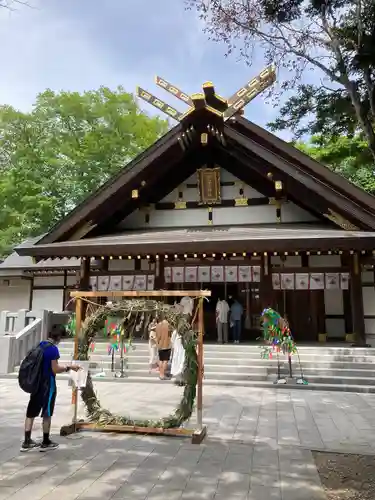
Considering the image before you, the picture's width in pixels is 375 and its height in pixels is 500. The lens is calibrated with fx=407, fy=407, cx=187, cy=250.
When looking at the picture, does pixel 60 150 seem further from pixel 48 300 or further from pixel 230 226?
pixel 230 226

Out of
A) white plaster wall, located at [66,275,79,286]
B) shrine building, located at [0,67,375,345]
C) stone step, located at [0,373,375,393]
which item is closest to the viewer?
stone step, located at [0,373,375,393]

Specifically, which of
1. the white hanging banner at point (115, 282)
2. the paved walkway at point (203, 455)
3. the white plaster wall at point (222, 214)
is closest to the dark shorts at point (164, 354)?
the paved walkway at point (203, 455)

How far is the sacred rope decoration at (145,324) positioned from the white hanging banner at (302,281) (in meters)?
8.16

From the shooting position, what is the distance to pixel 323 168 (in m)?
13.5

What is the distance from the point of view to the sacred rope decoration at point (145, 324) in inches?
238

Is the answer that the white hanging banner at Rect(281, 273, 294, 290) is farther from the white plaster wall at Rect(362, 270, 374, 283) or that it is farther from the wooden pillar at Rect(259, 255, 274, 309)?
the white plaster wall at Rect(362, 270, 374, 283)

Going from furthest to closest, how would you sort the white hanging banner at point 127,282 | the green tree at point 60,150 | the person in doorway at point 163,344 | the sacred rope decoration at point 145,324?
the green tree at point 60,150, the white hanging banner at point 127,282, the person in doorway at point 163,344, the sacred rope decoration at point 145,324

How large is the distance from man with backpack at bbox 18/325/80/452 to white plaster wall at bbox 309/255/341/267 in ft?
34.8

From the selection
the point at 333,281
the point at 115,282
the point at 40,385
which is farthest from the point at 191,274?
the point at 40,385

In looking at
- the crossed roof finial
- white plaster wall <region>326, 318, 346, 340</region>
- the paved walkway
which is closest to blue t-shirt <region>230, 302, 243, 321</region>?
white plaster wall <region>326, 318, 346, 340</region>

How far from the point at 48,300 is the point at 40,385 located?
13.6 m

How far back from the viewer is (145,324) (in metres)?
6.42

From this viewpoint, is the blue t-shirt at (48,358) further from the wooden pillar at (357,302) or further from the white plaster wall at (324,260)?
the white plaster wall at (324,260)

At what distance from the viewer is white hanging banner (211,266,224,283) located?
46.4 ft
